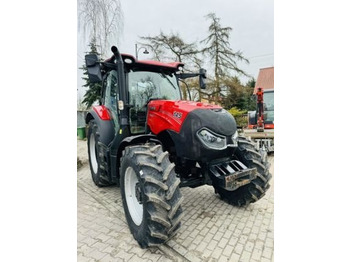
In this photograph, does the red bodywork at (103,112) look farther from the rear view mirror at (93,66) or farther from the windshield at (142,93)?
the rear view mirror at (93,66)

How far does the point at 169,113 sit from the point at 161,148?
52 centimetres

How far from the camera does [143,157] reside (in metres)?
2.39

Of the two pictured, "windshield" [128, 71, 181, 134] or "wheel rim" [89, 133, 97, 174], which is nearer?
"windshield" [128, 71, 181, 134]

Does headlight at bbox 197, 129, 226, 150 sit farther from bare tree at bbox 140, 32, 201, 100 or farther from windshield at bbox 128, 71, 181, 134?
bare tree at bbox 140, 32, 201, 100

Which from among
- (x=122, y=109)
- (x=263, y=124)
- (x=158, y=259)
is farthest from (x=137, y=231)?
(x=263, y=124)

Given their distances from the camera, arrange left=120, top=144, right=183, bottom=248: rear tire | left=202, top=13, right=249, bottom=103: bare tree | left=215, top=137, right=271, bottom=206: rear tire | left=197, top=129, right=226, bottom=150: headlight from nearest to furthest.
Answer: left=120, top=144, right=183, bottom=248: rear tire < left=197, top=129, right=226, bottom=150: headlight < left=215, top=137, right=271, bottom=206: rear tire < left=202, top=13, right=249, bottom=103: bare tree

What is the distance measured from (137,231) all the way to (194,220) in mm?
888

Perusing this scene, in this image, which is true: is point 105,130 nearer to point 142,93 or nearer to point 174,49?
point 142,93

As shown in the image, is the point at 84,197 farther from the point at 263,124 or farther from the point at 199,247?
the point at 263,124

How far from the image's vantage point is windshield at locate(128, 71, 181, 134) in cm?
326

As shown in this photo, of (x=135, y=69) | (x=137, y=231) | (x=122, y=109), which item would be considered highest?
(x=135, y=69)

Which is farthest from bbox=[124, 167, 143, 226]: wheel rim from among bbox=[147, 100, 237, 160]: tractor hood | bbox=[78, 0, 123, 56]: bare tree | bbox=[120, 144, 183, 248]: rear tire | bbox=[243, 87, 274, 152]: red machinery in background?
bbox=[243, 87, 274, 152]: red machinery in background

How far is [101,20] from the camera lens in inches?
199

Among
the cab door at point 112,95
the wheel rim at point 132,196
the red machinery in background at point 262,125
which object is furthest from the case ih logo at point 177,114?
the red machinery in background at point 262,125
